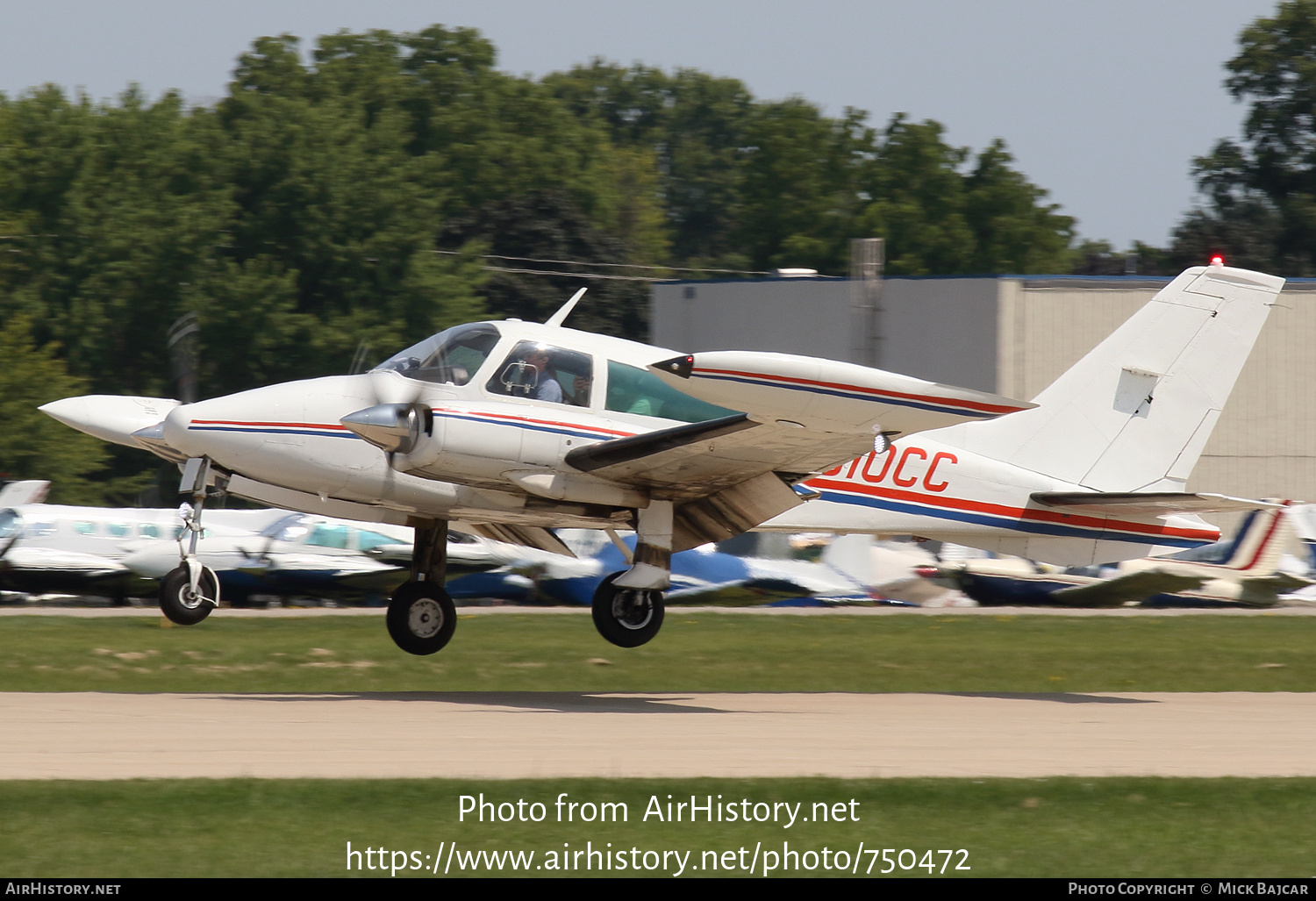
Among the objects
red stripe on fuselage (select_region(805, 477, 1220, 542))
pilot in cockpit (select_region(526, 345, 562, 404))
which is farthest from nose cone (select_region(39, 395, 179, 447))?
red stripe on fuselage (select_region(805, 477, 1220, 542))

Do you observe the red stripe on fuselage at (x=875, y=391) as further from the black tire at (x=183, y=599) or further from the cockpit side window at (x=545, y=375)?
the black tire at (x=183, y=599)

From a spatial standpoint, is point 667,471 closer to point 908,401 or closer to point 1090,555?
point 908,401

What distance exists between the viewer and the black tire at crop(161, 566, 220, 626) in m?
13.6

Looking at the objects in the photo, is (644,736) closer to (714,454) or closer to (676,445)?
(676,445)

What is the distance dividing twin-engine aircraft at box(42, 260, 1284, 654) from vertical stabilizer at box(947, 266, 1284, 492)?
21 mm

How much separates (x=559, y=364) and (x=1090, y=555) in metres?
6.07

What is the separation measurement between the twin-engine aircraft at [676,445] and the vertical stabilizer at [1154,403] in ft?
0.07

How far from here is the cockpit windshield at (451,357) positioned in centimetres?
1380

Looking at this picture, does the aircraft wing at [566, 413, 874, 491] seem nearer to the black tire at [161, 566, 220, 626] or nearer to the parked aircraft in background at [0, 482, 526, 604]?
the black tire at [161, 566, 220, 626]

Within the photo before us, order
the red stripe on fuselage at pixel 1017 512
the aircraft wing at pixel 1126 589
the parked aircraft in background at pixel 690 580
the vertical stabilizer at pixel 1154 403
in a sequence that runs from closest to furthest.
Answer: the red stripe on fuselage at pixel 1017 512
the vertical stabilizer at pixel 1154 403
the parked aircraft in background at pixel 690 580
the aircraft wing at pixel 1126 589

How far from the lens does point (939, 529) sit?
1588 cm

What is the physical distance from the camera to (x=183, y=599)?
13.6 meters

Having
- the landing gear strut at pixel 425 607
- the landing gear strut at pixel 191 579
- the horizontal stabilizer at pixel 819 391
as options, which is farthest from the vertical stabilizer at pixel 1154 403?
the landing gear strut at pixel 191 579

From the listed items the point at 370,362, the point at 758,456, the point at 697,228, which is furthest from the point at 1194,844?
the point at 697,228
